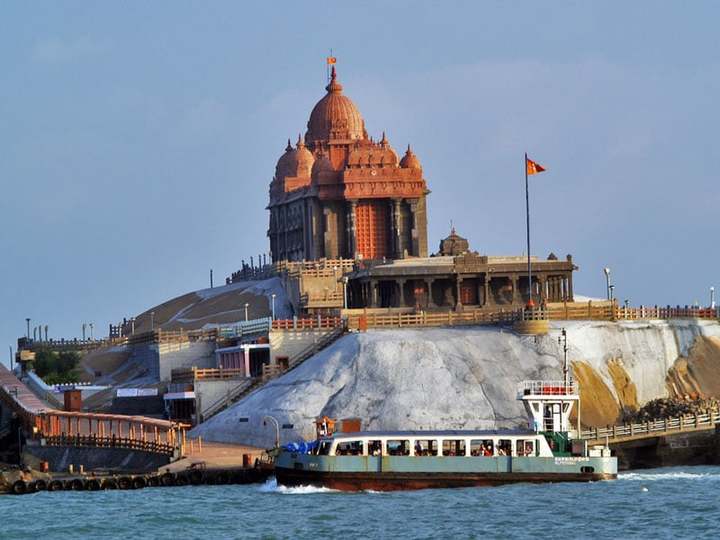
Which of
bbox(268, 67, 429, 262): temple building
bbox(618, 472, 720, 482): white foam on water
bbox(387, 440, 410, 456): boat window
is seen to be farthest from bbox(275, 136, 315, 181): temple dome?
bbox(387, 440, 410, 456): boat window

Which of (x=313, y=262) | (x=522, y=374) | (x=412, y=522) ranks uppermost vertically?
(x=313, y=262)

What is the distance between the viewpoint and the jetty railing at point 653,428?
366 feet

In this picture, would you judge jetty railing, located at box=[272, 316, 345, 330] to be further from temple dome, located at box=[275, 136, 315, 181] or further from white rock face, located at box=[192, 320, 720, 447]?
temple dome, located at box=[275, 136, 315, 181]

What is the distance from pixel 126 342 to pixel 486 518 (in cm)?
7405

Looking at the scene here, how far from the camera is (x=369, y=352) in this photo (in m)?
121

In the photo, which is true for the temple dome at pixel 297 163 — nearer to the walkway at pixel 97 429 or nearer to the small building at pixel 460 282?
the small building at pixel 460 282

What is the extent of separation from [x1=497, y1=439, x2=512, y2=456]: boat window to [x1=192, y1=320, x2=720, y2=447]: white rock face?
50.4 feet

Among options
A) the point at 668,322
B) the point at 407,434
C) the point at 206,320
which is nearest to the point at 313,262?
the point at 206,320

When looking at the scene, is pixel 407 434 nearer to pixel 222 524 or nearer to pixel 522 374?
pixel 222 524

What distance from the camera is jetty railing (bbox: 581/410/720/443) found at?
366ft

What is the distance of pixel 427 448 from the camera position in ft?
324

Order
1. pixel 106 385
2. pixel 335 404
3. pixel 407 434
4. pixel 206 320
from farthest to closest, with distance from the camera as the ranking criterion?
1. pixel 206 320
2. pixel 106 385
3. pixel 335 404
4. pixel 407 434

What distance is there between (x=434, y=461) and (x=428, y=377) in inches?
832

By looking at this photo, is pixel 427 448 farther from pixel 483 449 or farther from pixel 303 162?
pixel 303 162
